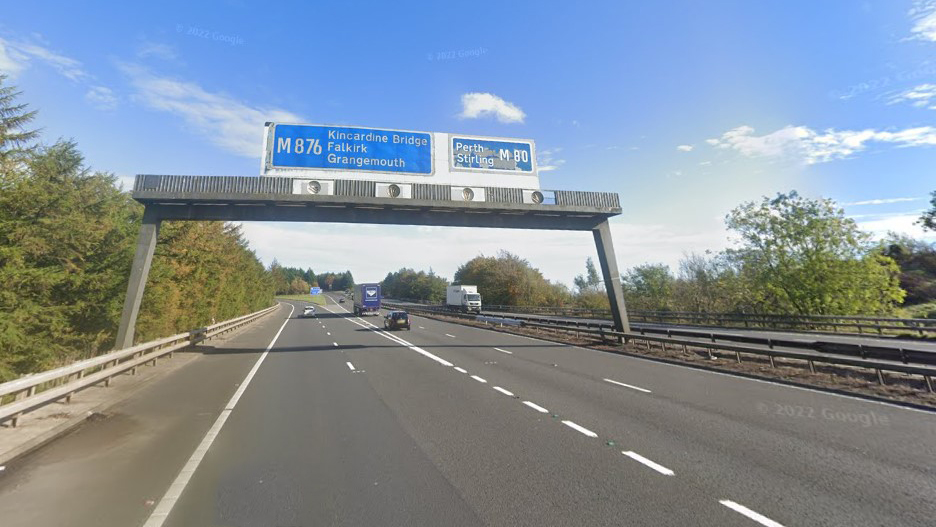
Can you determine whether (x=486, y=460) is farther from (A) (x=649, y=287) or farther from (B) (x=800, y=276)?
(A) (x=649, y=287)

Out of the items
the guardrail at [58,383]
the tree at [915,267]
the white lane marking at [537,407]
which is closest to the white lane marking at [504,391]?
the white lane marking at [537,407]

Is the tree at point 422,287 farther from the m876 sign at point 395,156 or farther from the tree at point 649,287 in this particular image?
the m876 sign at point 395,156

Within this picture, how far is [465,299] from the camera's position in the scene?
55.1 metres

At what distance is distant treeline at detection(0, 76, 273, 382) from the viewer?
1475 cm

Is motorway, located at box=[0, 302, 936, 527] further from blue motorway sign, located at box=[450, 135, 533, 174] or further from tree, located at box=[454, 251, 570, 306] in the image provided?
tree, located at box=[454, 251, 570, 306]

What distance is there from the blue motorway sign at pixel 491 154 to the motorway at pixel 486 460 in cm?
1037

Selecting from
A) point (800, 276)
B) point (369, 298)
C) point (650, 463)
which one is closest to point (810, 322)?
point (800, 276)

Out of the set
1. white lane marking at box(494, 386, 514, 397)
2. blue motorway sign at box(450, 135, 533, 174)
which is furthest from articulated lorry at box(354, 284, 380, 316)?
white lane marking at box(494, 386, 514, 397)

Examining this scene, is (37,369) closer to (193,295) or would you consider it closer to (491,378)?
(193,295)

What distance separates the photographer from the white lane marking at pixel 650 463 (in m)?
5.29

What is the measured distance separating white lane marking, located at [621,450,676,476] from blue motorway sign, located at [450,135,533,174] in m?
13.9

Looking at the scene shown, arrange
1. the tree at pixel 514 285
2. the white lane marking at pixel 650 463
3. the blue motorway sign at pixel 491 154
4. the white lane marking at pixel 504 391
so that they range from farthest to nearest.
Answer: the tree at pixel 514 285, the blue motorway sign at pixel 491 154, the white lane marking at pixel 504 391, the white lane marking at pixel 650 463

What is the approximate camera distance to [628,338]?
67.5ft

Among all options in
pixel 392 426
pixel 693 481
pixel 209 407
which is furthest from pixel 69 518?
pixel 693 481
